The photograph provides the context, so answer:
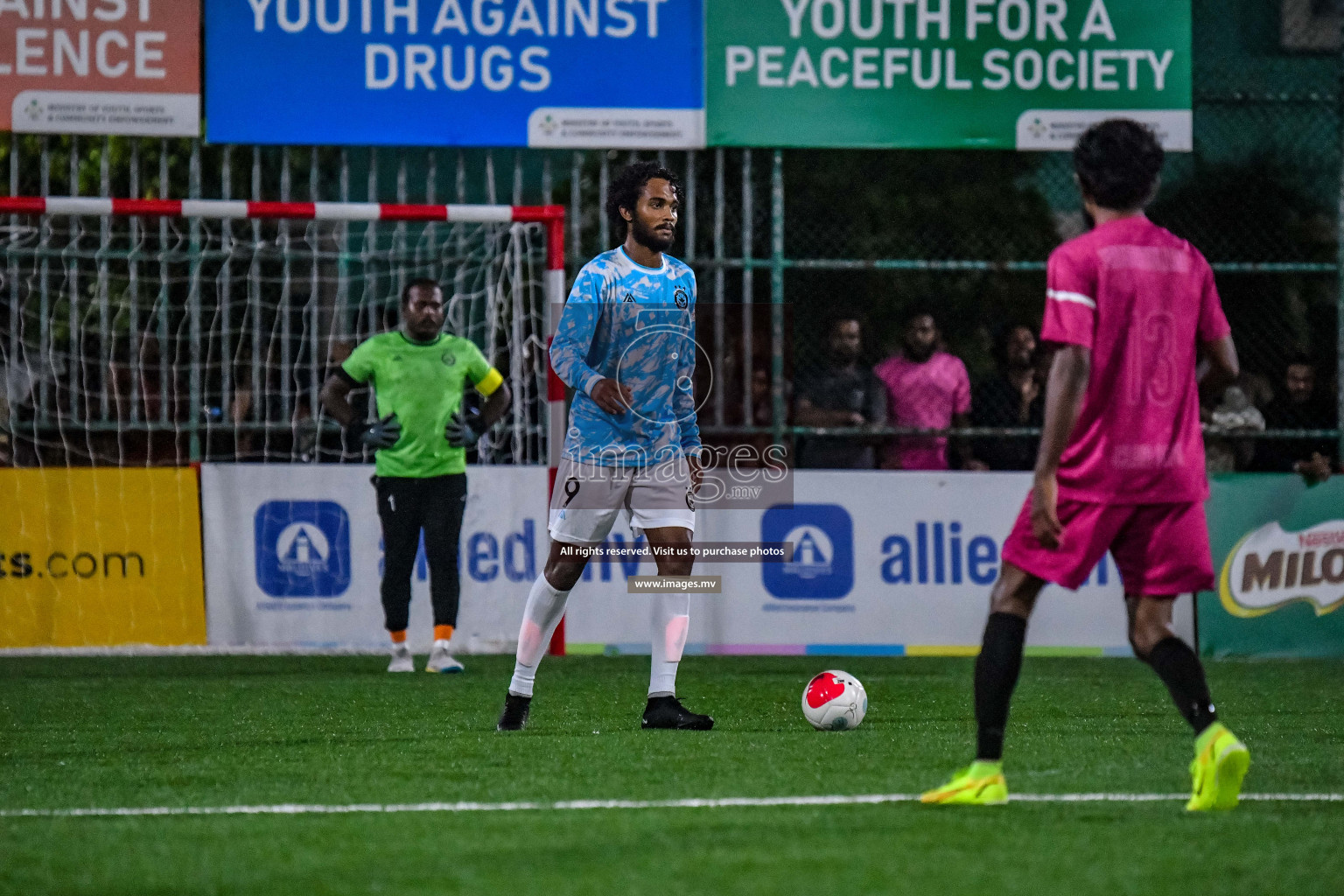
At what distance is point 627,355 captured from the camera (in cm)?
704

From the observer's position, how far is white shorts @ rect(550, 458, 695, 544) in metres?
6.91

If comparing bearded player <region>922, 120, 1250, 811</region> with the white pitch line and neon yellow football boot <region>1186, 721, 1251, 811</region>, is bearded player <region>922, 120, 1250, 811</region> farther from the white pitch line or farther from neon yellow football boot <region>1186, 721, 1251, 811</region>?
the white pitch line

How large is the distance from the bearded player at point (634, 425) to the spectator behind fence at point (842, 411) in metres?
4.68

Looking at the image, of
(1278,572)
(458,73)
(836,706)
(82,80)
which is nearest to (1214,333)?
(836,706)

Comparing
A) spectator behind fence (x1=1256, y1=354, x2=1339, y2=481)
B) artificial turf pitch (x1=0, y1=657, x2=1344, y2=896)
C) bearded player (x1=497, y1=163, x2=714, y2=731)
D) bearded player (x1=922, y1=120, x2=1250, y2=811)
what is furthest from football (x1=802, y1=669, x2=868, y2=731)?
spectator behind fence (x1=1256, y1=354, x2=1339, y2=481)

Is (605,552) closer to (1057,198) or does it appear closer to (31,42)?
(31,42)

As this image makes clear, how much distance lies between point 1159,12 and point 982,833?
891cm

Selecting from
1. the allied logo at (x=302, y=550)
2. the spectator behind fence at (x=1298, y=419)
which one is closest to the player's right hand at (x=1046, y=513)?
the allied logo at (x=302, y=550)

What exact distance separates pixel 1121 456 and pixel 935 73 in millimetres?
7574

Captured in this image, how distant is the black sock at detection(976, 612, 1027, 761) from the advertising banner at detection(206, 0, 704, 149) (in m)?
7.27

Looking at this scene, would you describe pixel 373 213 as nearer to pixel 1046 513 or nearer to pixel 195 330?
pixel 195 330

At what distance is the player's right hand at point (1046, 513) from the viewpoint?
16.1 ft

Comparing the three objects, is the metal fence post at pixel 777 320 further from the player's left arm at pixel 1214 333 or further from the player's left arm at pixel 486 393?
the player's left arm at pixel 1214 333

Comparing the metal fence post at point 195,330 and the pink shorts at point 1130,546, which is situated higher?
the metal fence post at point 195,330
